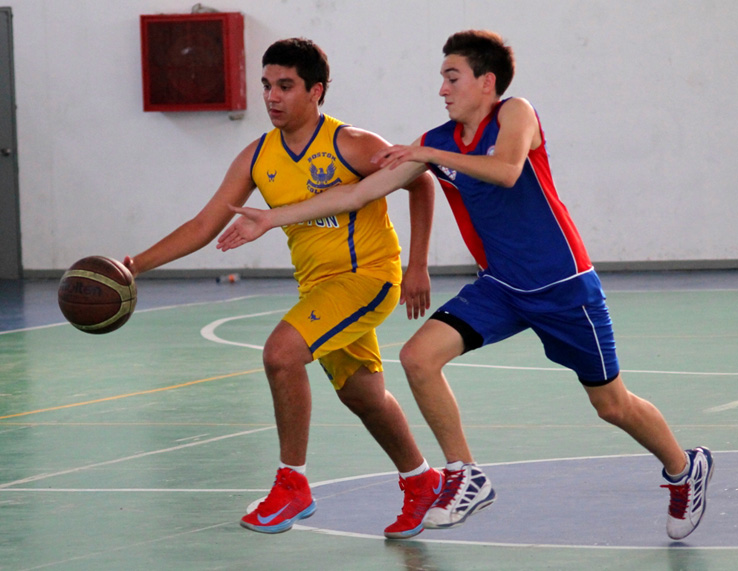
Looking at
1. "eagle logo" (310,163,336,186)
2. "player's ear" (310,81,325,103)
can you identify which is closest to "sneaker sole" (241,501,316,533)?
"eagle logo" (310,163,336,186)

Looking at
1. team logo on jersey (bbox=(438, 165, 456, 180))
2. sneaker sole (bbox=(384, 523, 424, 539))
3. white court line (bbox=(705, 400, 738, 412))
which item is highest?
team logo on jersey (bbox=(438, 165, 456, 180))

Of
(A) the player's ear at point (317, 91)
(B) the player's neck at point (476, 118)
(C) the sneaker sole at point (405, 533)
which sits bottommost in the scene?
(C) the sneaker sole at point (405, 533)

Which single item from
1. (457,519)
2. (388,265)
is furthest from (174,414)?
(457,519)

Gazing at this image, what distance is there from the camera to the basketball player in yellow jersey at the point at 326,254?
4730 mm

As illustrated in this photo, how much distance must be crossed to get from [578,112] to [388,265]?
1078 cm

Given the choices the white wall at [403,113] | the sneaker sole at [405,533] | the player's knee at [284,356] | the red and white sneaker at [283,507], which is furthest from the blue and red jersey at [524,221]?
the white wall at [403,113]

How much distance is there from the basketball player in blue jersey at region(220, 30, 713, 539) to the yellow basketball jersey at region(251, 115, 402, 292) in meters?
0.39

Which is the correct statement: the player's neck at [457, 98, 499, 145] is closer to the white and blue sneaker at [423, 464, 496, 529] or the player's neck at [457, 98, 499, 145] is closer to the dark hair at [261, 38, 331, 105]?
the dark hair at [261, 38, 331, 105]

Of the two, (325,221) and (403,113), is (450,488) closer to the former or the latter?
(325,221)

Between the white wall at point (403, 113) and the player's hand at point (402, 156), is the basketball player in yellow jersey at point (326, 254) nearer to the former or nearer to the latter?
the player's hand at point (402, 156)

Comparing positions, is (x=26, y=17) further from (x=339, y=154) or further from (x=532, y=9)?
(x=339, y=154)

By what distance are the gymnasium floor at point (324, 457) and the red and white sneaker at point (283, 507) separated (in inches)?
2.1

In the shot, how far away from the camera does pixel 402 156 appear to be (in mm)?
4293

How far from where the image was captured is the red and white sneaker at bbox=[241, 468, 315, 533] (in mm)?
4617
